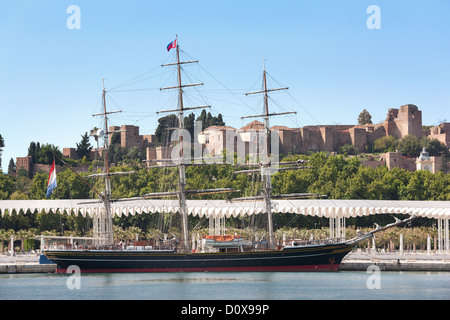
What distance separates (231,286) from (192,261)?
1154 cm

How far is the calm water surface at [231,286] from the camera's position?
1667 inches

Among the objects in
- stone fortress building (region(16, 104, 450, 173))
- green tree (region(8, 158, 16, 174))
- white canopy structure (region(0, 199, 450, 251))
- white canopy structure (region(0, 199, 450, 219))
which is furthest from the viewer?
green tree (region(8, 158, 16, 174))

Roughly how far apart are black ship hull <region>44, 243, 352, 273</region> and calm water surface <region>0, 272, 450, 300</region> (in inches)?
65.3

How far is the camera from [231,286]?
4638 cm

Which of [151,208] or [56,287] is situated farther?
[151,208]

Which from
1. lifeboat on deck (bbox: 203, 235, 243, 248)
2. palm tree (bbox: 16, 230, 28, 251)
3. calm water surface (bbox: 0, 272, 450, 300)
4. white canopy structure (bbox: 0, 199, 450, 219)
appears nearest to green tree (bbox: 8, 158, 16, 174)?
palm tree (bbox: 16, 230, 28, 251)

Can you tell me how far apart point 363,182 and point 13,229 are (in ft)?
119

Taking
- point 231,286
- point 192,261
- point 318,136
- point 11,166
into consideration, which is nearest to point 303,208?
point 192,261

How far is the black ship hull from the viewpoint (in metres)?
56.7

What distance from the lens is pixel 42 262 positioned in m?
58.7

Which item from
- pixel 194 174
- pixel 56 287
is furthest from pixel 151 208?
pixel 194 174

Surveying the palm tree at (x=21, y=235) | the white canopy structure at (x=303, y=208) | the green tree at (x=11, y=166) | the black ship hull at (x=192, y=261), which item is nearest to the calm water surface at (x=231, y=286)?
the black ship hull at (x=192, y=261)

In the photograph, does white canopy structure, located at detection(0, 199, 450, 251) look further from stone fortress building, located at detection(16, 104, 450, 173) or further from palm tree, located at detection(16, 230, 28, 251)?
stone fortress building, located at detection(16, 104, 450, 173)

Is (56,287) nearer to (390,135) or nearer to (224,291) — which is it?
(224,291)
